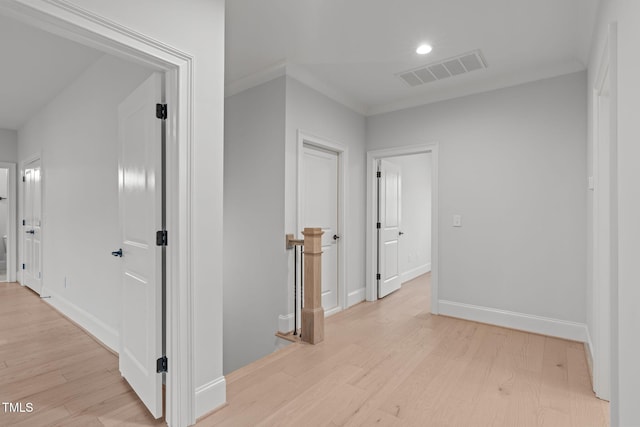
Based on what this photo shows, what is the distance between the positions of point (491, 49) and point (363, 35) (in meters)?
1.12

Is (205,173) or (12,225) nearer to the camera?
(205,173)

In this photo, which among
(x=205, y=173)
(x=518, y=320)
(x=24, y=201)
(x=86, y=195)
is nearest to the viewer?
(x=205, y=173)

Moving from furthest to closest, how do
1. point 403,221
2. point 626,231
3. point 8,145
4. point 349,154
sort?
point 403,221
point 8,145
point 349,154
point 626,231

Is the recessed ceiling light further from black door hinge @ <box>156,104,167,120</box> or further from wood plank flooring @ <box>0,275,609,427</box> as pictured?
wood plank flooring @ <box>0,275,609,427</box>

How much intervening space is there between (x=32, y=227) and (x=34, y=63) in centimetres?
260

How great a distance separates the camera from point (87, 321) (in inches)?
121

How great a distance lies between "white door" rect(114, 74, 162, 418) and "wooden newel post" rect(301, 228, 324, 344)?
4.27 ft

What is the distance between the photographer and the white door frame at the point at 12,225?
16.9 ft

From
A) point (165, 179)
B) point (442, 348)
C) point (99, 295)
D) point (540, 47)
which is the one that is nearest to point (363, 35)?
point (540, 47)

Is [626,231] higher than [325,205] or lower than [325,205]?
lower

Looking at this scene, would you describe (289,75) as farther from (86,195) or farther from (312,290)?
(86,195)

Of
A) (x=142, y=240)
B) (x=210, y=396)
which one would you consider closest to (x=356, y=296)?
(x=210, y=396)

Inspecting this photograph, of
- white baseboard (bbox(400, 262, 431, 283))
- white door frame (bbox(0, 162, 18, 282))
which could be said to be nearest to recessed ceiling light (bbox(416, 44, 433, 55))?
white baseboard (bbox(400, 262, 431, 283))

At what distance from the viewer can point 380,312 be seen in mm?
3742
